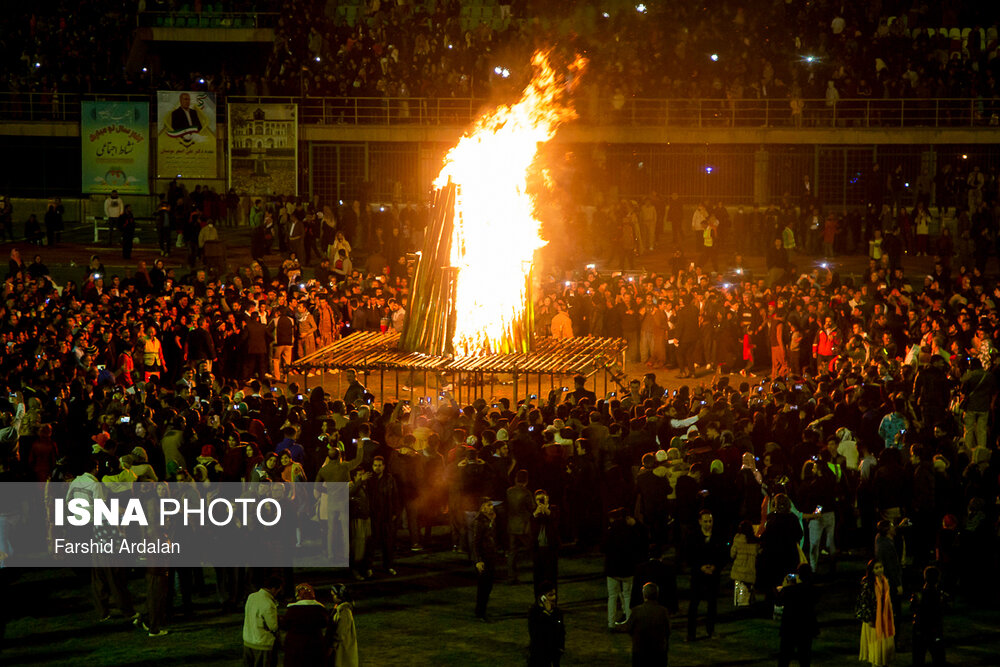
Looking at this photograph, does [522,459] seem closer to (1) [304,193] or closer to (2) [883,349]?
(2) [883,349]

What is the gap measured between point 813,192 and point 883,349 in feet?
55.0

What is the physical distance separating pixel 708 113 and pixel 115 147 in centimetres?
1510

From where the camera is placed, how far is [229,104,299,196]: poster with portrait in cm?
3538

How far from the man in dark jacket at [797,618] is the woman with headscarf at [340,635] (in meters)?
3.77

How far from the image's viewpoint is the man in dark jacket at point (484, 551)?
14211mm

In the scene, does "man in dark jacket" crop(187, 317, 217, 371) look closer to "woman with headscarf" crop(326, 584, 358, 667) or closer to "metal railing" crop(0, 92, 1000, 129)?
"woman with headscarf" crop(326, 584, 358, 667)

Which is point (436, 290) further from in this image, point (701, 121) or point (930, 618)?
point (701, 121)

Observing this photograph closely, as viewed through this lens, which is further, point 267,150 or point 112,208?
point 267,150

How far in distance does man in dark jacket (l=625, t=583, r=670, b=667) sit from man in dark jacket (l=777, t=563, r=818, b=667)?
3.98 feet

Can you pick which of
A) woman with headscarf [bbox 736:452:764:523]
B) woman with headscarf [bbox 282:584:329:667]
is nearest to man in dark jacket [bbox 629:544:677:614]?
woman with headscarf [bbox 736:452:764:523]

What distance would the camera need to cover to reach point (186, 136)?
1384 inches

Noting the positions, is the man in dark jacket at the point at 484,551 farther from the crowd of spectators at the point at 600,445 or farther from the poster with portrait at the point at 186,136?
the poster with portrait at the point at 186,136

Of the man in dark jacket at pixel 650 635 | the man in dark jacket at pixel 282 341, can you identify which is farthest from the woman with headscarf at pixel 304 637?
the man in dark jacket at pixel 282 341

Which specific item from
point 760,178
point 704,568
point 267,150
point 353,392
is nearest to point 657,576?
point 704,568
